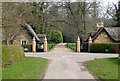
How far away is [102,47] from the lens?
33.3 m

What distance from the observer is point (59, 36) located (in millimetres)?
65375

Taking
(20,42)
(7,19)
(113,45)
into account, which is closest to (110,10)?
(113,45)

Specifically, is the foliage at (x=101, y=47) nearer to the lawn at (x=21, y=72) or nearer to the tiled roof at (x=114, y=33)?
the tiled roof at (x=114, y=33)

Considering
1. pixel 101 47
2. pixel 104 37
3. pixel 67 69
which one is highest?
pixel 104 37

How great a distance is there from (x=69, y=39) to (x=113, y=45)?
40.9 m

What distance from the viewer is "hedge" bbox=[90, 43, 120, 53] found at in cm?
3300

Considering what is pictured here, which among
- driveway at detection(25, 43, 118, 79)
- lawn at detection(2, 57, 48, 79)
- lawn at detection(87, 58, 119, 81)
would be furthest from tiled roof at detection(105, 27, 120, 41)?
lawn at detection(2, 57, 48, 79)

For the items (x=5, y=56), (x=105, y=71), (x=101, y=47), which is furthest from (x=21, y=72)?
(x=101, y=47)

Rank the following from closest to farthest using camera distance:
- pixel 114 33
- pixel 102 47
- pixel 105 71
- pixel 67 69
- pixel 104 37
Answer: pixel 105 71, pixel 67 69, pixel 102 47, pixel 104 37, pixel 114 33

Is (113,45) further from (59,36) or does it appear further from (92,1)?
(59,36)

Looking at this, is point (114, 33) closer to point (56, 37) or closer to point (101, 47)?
point (101, 47)

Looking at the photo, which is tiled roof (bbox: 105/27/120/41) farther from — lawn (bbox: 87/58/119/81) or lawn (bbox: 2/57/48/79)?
lawn (bbox: 2/57/48/79)

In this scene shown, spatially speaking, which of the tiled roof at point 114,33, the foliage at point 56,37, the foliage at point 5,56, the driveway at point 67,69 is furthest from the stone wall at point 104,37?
the foliage at point 56,37

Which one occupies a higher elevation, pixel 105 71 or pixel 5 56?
pixel 5 56
